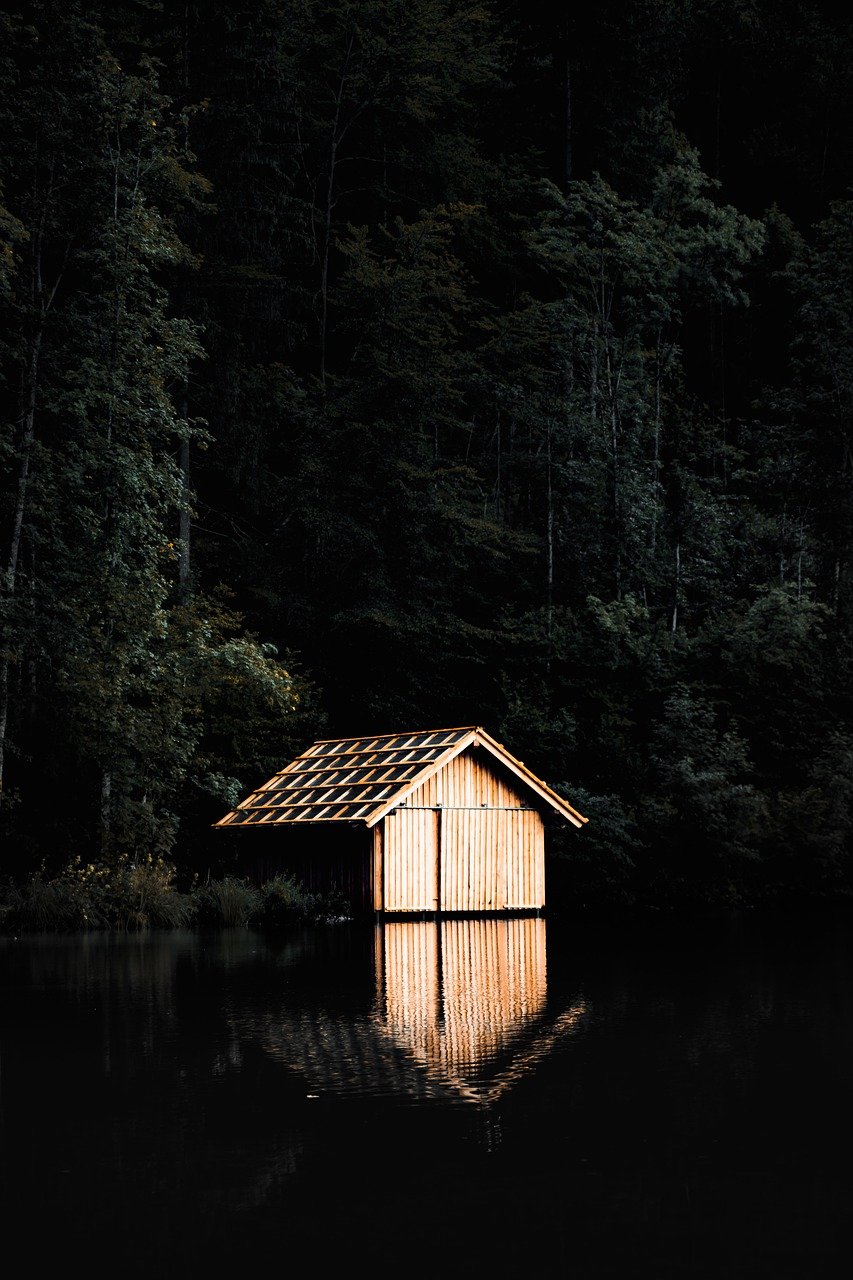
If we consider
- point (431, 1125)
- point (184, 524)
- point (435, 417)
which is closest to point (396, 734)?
point (184, 524)

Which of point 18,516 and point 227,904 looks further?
point 18,516

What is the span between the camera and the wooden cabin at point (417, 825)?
35.5 metres

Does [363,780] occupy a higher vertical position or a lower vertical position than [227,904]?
higher

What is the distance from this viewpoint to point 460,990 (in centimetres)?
1892

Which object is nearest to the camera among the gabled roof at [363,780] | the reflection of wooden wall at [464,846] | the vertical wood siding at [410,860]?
the vertical wood siding at [410,860]

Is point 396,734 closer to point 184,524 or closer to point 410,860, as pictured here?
point 410,860

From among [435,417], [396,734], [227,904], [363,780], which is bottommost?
[227,904]

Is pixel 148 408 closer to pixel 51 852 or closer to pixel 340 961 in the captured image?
pixel 51 852

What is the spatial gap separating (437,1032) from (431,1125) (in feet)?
14.6

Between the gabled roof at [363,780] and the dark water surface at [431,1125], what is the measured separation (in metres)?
14.7

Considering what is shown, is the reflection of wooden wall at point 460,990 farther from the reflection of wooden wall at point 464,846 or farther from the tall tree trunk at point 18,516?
the tall tree trunk at point 18,516

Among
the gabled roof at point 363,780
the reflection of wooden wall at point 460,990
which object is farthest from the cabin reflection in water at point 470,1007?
the gabled roof at point 363,780

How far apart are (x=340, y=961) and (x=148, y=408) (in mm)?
20029

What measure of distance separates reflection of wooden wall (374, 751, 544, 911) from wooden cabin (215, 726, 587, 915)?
23mm
